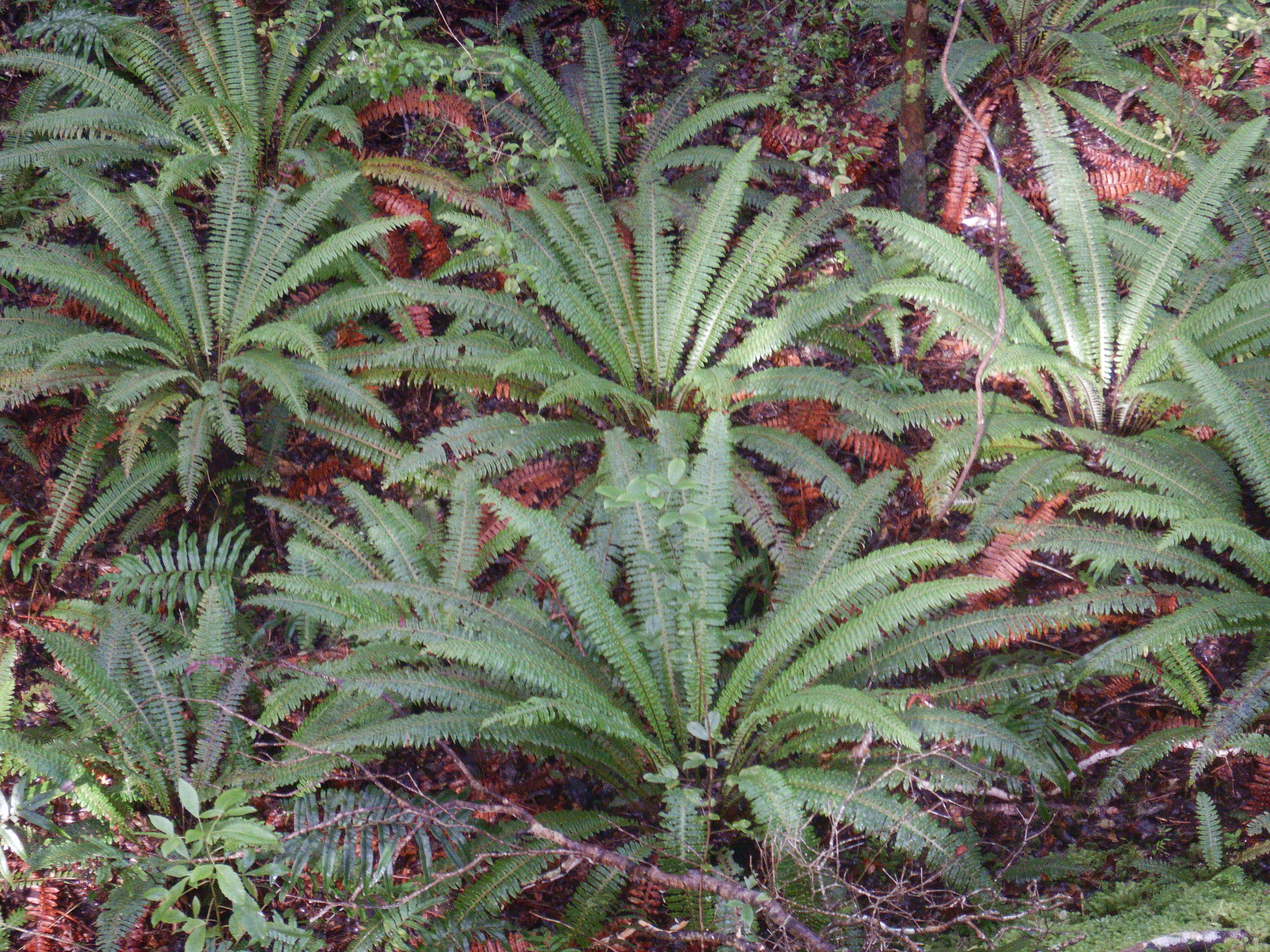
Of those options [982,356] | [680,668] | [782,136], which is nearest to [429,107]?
[782,136]

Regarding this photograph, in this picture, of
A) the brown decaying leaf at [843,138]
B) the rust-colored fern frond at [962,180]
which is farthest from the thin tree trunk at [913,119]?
the brown decaying leaf at [843,138]

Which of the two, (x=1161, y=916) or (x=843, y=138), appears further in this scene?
(x=843, y=138)

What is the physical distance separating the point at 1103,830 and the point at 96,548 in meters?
4.89

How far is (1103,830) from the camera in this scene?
316 cm

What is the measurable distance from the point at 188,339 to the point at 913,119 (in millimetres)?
4251

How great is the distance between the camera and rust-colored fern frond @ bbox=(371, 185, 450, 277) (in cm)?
492

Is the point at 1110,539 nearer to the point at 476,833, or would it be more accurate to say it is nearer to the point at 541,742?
the point at 541,742

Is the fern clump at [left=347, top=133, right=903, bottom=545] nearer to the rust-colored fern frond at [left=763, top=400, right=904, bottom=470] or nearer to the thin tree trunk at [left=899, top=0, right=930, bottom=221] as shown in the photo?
the rust-colored fern frond at [left=763, top=400, right=904, bottom=470]

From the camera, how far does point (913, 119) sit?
4785 mm

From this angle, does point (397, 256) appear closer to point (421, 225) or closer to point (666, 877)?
point (421, 225)

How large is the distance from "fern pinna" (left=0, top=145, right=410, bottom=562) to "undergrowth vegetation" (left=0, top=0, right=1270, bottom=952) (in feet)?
0.10

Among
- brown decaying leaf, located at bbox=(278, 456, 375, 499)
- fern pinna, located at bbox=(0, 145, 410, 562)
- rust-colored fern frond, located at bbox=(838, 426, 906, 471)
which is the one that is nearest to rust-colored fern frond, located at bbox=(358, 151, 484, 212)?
fern pinna, located at bbox=(0, 145, 410, 562)

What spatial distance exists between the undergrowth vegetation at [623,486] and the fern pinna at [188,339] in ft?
0.10

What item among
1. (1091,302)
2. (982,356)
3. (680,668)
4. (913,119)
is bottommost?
(680,668)
